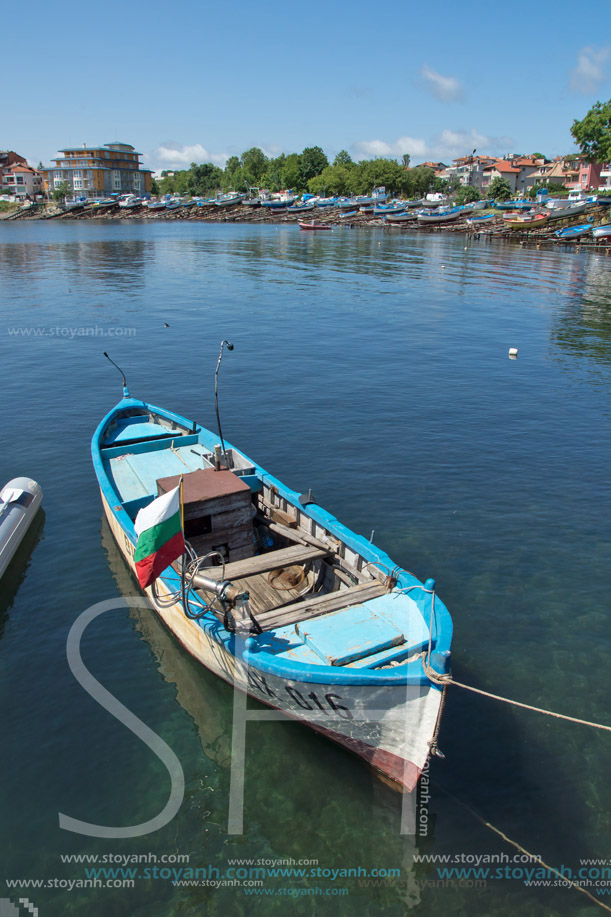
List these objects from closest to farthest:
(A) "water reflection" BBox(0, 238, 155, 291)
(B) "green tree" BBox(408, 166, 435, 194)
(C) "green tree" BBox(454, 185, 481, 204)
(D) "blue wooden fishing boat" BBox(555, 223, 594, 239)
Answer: (A) "water reflection" BBox(0, 238, 155, 291) → (D) "blue wooden fishing boat" BBox(555, 223, 594, 239) → (C) "green tree" BBox(454, 185, 481, 204) → (B) "green tree" BBox(408, 166, 435, 194)

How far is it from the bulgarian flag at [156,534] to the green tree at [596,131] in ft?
483

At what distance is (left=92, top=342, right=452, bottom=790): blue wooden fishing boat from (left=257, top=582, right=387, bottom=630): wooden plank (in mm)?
21

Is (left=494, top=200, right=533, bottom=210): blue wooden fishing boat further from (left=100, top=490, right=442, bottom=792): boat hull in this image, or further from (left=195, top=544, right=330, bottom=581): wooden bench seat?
(left=100, top=490, right=442, bottom=792): boat hull

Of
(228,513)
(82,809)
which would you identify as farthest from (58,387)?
(82,809)

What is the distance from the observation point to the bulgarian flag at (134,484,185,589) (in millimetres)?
9391

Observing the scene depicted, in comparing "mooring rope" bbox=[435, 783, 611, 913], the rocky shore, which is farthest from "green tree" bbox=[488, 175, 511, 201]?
"mooring rope" bbox=[435, 783, 611, 913]

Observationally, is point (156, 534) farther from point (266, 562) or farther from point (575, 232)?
point (575, 232)

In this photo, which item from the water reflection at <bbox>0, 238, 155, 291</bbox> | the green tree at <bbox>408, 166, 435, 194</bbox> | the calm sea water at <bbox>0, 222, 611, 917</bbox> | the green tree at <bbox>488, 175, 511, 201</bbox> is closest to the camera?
the calm sea water at <bbox>0, 222, 611, 917</bbox>

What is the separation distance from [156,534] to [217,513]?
364 centimetres

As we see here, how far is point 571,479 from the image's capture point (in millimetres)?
20703

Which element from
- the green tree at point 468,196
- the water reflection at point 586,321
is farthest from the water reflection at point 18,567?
the green tree at point 468,196

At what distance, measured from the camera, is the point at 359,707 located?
30.4 feet

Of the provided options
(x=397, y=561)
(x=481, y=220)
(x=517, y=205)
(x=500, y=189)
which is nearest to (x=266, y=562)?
(x=397, y=561)

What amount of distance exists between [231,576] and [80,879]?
5.24 metres
